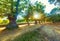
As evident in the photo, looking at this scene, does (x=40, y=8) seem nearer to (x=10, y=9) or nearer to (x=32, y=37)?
(x=10, y=9)

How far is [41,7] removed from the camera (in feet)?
38.9

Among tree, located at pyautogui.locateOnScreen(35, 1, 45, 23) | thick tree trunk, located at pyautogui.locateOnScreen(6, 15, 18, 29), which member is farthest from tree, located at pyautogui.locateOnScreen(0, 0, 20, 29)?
tree, located at pyautogui.locateOnScreen(35, 1, 45, 23)

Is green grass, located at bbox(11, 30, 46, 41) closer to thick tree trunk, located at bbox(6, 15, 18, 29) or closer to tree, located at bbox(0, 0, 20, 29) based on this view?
tree, located at bbox(0, 0, 20, 29)

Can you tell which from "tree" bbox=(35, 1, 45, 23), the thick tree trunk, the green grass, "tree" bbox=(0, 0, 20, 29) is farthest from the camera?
"tree" bbox=(35, 1, 45, 23)

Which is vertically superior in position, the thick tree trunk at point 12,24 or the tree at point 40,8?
the tree at point 40,8

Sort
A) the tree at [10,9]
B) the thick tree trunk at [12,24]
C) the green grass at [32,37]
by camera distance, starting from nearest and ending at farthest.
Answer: the green grass at [32,37]
the tree at [10,9]
the thick tree trunk at [12,24]

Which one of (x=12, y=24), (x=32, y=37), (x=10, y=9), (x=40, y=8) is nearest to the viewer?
(x=32, y=37)

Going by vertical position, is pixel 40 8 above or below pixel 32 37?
above

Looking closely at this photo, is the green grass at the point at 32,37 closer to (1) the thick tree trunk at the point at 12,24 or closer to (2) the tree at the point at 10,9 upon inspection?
(2) the tree at the point at 10,9

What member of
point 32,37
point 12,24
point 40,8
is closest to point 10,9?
point 12,24

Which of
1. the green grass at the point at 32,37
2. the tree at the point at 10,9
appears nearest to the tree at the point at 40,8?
the tree at the point at 10,9

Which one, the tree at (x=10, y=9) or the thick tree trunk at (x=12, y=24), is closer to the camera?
the tree at (x=10, y=9)

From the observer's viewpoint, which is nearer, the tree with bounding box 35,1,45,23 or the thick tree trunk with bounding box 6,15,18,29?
the thick tree trunk with bounding box 6,15,18,29

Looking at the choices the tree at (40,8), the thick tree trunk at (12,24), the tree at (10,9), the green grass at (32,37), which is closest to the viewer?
the green grass at (32,37)
